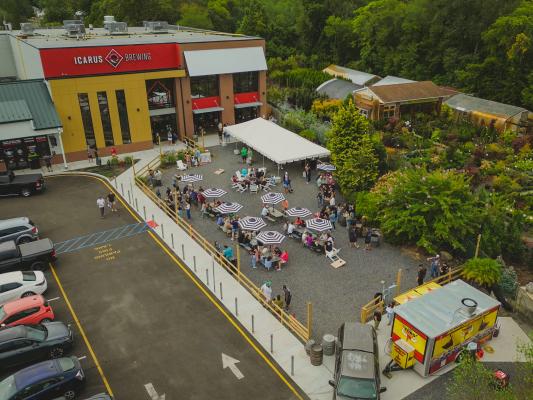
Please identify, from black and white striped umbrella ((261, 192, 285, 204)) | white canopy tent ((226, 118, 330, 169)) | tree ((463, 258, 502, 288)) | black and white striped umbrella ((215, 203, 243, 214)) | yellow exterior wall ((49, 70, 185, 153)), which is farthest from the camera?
yellow exterior wall ((49, 70, 185, 153))

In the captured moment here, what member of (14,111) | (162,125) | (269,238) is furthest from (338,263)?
(14,111)

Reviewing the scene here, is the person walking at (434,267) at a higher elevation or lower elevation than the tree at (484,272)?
lower

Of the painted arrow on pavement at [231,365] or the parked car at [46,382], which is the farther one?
the painted arrow on pavement at [231,365]

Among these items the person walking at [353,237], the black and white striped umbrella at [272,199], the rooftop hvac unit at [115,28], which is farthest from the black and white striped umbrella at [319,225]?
the rooftop hvac unit at [115,28]

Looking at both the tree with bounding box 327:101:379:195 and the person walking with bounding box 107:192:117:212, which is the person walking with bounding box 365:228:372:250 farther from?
the person walking with bounding box 107:192:117:212

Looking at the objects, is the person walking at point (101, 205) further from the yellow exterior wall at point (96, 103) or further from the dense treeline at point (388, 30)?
the dense treeline at point (388, 30)

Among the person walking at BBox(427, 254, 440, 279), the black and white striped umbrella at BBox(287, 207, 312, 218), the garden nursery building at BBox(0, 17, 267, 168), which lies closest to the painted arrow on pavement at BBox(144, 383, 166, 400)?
the black and white striped umbrella at BBox(287, 207, 312, 218)
